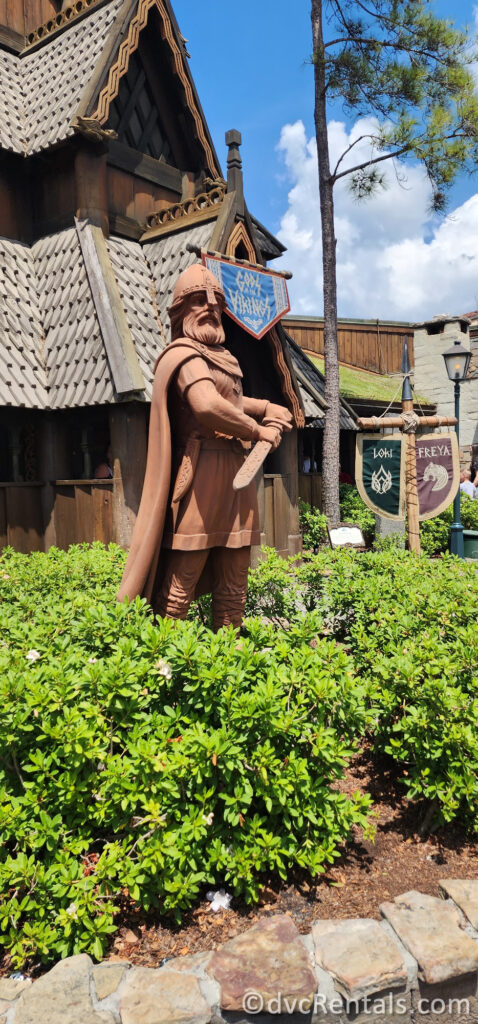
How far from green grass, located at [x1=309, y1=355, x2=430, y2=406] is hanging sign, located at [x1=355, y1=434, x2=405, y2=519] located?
8.41m

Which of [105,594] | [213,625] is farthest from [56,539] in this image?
[213,625]

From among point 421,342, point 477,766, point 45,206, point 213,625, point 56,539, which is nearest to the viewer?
point 477,766

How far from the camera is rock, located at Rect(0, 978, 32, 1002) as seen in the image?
2188 millimetres

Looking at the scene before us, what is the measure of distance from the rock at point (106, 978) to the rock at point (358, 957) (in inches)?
27.8

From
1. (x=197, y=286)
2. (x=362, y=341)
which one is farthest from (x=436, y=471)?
(x=362, y=341)

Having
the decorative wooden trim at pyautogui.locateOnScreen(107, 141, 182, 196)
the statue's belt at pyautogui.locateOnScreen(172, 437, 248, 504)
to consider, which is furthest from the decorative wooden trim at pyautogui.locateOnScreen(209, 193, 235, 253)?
the statue's belt at pyautogui.locateOnScreen(172, 437, 248, 504)

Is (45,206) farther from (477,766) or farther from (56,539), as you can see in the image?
(477,766)

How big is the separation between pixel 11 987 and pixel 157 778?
0.83 meters

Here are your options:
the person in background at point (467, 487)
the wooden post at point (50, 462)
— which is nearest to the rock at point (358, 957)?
the wooden post at point (50, 462)

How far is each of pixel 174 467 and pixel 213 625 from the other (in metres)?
1.18

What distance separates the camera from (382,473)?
7039mm

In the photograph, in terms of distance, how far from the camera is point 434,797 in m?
3.04

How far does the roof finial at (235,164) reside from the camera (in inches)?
347

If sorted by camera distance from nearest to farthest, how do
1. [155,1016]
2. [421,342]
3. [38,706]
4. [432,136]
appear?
[155,1016]
[38,706]
[432,136]
[421,342]
